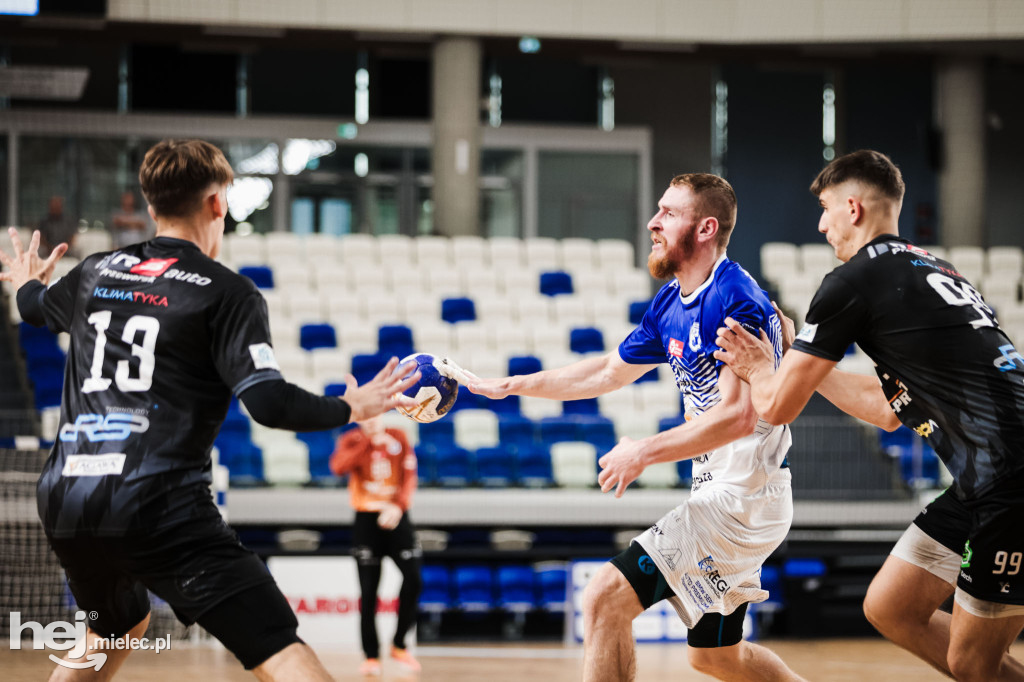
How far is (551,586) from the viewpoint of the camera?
10055 millimetres

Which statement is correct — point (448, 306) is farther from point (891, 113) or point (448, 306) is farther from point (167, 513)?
point (891, 113)

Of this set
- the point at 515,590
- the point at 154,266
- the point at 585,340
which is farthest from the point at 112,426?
the point at 585,340

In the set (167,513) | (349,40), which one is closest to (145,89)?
(349,40)

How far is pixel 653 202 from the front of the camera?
20547 mm

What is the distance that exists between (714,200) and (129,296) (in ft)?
7.18

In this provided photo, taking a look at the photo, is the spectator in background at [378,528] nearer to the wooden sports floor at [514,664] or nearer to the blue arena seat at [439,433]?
the wooden sports floor at [514,664]

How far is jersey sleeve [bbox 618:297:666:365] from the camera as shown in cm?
436

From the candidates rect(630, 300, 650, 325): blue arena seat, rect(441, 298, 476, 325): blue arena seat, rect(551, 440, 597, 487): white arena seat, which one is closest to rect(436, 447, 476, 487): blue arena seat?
rect(551, 440, 597, 487): white arena seat

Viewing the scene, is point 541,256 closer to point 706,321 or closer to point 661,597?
point 706,321

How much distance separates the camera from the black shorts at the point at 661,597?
12.6 feet

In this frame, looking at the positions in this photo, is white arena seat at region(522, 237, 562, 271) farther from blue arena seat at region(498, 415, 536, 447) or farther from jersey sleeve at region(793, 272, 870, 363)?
jersey sleeve at region(793, 272, 870, 363)

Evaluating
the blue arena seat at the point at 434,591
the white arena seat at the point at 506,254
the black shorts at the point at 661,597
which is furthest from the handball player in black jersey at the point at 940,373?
the white arena seat at the point at 506,254

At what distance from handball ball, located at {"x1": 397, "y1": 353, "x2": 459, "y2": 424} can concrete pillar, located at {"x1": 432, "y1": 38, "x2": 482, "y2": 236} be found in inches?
465

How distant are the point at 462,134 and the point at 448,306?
3.93 m
